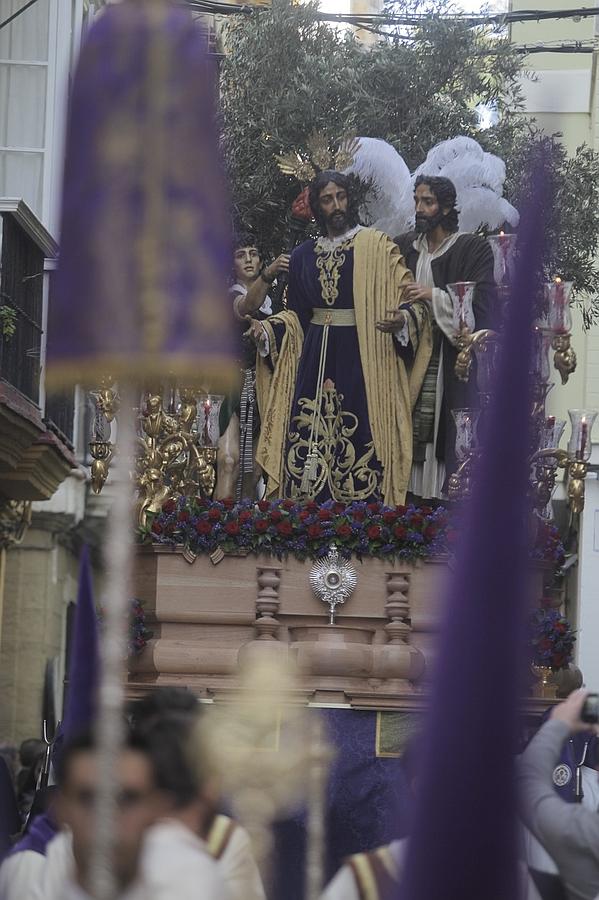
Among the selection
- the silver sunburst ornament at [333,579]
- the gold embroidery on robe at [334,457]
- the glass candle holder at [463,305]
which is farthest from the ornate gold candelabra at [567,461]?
the silver sunburst ornament at [333,579]

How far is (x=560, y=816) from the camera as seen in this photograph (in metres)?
4.00

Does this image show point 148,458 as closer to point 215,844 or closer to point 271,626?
point 271,626

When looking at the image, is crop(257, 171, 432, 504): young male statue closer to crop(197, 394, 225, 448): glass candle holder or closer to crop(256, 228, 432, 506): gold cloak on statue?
crop(256, 228, 432, 506): gold cloak on statue

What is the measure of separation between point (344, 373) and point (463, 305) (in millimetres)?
955

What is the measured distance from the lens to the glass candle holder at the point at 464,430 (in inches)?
449

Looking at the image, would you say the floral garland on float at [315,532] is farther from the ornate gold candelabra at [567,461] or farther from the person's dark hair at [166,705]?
the person's dark hair at [166,705]

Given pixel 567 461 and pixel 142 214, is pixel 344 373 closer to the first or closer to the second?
pixel 567 461

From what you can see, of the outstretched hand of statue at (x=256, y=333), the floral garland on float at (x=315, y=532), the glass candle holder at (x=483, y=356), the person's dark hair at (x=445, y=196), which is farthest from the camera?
the person's dark hair at (x=445, y=196)

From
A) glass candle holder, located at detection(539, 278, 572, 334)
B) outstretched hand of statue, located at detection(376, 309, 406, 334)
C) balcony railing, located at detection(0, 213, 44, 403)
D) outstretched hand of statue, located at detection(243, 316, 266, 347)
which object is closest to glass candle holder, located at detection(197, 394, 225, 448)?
outstretched hand of statue, located at detection(243, 316, 266, 347)

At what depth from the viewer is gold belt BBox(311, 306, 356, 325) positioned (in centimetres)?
1215

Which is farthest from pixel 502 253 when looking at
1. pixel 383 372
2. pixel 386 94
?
pixel 386 94

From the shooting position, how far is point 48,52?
18859mm

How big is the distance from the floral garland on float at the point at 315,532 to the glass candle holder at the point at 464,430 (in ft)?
1.50

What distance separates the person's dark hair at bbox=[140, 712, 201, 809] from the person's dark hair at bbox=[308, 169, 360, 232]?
8.38m
